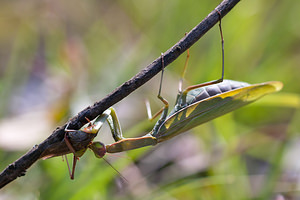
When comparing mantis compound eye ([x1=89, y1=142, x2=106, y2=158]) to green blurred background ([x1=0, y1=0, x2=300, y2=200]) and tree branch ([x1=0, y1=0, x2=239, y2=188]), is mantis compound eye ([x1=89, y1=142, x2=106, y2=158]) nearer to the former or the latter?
tree branch ([x1=0, y1=0, x2=239, y2=188])

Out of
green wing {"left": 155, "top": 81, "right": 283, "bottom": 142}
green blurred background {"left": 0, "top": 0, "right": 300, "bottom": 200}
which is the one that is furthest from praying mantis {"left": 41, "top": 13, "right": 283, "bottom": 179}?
green blurred background {"left": 0, "top": 0, "right": 300, "bottom": 200}

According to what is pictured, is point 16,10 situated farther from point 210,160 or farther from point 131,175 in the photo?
point 210,160

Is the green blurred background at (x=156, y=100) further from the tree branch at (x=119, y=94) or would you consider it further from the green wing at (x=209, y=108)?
the tree branch at (x=119, y=94)

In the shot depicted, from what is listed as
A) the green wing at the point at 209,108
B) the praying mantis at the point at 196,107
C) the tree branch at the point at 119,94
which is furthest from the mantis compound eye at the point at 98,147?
the green wing at the point at 209,108

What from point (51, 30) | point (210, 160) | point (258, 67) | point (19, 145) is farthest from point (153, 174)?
point (51, 30)

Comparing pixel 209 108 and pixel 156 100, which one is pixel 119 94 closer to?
pixel 209 108

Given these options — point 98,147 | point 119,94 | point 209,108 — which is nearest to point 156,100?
point 209,108
